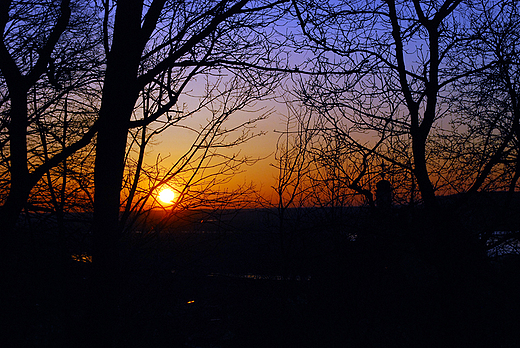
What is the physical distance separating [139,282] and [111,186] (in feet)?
6.84

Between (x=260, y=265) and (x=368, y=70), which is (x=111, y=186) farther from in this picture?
(x=260, y=265)

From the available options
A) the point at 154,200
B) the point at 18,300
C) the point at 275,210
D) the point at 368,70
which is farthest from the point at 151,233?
the point at 368,70

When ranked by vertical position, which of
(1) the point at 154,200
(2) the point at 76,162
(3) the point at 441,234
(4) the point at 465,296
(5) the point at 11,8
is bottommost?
(4) the point at 465,296

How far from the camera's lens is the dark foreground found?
4.40m

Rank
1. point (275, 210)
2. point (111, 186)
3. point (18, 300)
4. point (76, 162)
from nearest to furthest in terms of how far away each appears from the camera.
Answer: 1. point (111, 186)
2. point (18, 300)
3. point (76, 162)
4. point (275, 210)

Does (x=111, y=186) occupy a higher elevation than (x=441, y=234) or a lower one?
higher

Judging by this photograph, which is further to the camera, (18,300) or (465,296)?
(465,296)

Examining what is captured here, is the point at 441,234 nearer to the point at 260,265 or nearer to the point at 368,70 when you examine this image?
the point at 368,70

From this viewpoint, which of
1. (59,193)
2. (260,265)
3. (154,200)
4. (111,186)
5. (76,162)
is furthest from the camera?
(260,265)

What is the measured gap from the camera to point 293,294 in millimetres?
7145

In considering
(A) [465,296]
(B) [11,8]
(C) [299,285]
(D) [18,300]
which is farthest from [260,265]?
(B) [11,8]

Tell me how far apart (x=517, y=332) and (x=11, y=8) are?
7.77 metres

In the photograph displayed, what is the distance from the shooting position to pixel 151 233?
5.43 metres

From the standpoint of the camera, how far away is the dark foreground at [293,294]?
4.40 meters
